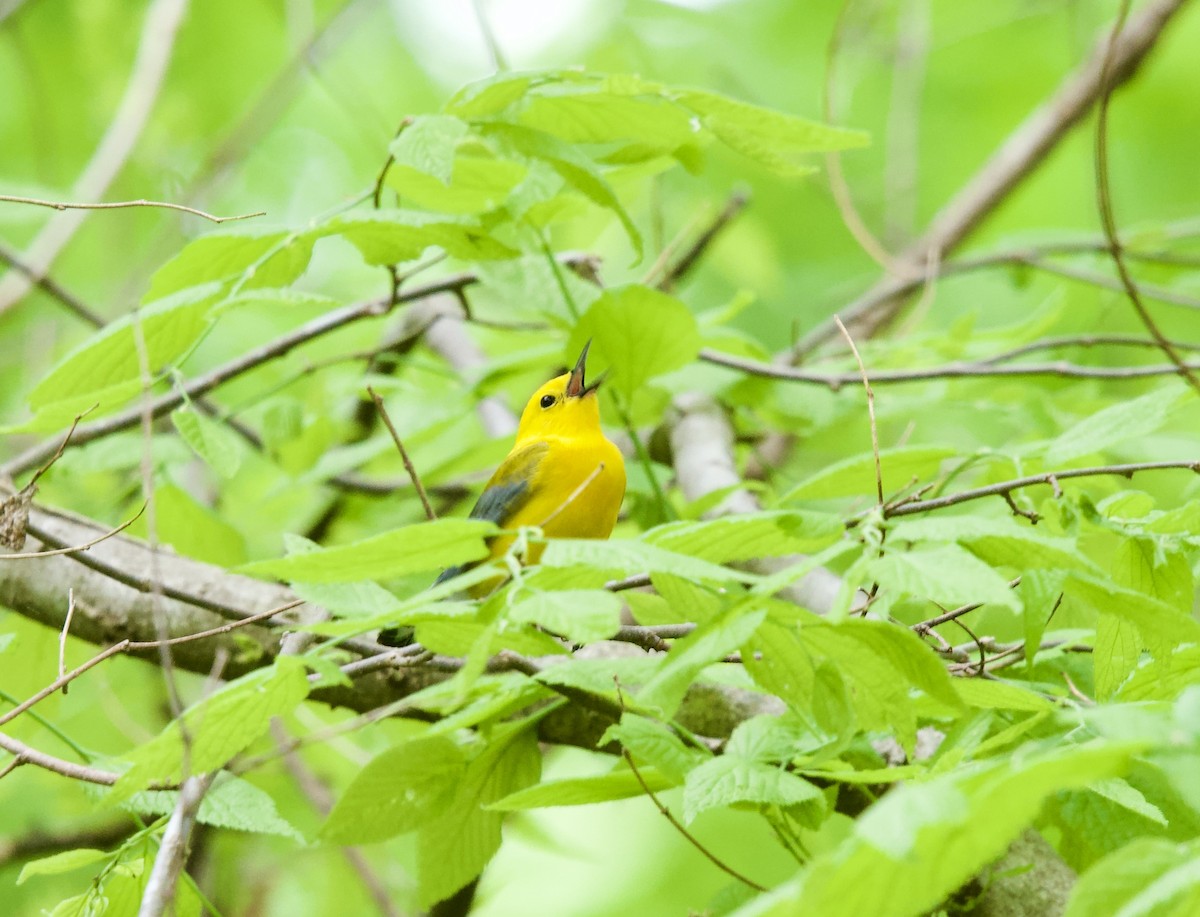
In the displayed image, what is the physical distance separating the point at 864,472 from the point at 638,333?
0.95 metres

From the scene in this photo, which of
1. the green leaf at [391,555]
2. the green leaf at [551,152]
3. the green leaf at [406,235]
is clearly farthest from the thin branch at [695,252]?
the green leaf at [391,555]

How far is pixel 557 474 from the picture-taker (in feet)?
13.8

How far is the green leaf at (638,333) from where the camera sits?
298 cm

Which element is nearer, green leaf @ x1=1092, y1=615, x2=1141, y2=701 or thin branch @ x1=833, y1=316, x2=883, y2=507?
green leaf @ x1=1092, y1=615, x2=1141, y2=701

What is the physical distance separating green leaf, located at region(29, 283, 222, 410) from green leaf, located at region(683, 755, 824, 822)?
1.35m

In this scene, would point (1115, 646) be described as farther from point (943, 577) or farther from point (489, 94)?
point (489, 94)

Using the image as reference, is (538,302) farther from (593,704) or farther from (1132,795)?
(1132,795)

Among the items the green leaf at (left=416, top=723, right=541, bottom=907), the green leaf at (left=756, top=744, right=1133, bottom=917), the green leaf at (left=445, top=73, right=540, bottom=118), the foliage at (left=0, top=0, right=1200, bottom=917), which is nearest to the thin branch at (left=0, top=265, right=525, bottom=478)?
the foliage at (left=0, top=0, right=1200, bottom=917)

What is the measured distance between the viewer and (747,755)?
188 cm

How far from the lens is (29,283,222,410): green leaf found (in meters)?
2.41

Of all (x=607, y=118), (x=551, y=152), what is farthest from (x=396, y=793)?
(x=607, y=118)

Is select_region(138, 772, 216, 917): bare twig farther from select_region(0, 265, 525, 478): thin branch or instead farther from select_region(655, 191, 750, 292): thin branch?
select_region(655, 191, 750, 292): thin branch

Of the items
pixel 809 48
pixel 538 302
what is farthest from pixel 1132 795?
pixel 809 48

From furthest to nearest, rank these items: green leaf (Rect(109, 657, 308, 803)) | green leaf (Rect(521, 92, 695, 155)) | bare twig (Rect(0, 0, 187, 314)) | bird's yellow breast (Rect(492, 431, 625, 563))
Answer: bare twig (Rect(0, 0, 187, 314))
bird's yellow breast (Rect(492, 431, 625, 563))
green leaf (Rect(521, 92, 695, 155))
green leaf (Rect(109, 657, 308, 803))
